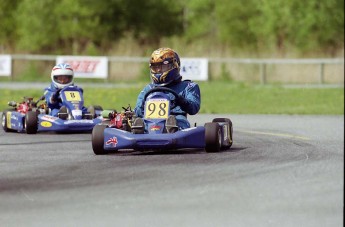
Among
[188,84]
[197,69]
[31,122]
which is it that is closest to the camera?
[188,84]

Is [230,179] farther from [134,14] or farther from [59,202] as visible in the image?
[134,14]

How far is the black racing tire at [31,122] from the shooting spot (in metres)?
17.3

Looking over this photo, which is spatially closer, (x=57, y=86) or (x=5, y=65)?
(x=57, y=86)

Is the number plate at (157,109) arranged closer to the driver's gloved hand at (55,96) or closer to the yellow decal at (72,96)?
the yellow decal at (72,96)

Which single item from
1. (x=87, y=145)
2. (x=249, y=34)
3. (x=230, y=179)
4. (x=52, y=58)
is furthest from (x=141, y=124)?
(x=249, y=34)

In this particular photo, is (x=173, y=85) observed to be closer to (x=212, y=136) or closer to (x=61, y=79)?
(x=212, y=136)

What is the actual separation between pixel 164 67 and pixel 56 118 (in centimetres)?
369

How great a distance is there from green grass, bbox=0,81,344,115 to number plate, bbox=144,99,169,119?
10.8 m

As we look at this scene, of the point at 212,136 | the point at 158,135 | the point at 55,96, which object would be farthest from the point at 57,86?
the point at 212,136

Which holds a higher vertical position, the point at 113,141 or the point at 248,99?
the point at 113,141

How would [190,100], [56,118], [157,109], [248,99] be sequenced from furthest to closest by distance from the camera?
[248,99]
[56,118]
[190,100]
[157,109]

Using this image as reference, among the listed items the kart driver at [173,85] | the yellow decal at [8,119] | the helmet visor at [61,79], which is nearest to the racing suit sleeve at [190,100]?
the kart driver at [173,85]

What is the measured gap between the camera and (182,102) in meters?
13.9

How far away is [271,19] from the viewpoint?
49.7m
